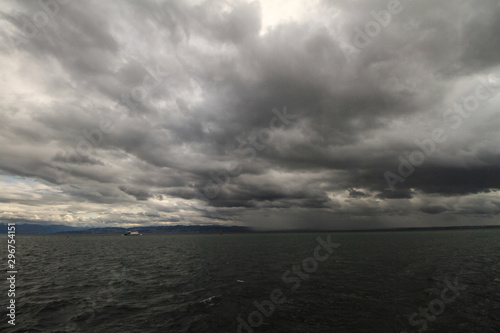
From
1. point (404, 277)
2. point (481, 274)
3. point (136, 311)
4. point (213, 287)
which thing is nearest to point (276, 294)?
point (213, 287)

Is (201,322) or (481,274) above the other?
(201,322)

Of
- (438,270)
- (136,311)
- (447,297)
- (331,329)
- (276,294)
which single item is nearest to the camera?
(331,329)

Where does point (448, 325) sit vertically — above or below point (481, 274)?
above

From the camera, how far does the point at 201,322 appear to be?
2172cm

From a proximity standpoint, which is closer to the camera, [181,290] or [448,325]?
[448,325]

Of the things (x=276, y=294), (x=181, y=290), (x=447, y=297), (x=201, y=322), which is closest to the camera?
(x=201, y=322)

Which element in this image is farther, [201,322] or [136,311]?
[136,311]

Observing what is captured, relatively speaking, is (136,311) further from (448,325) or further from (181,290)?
(448,325)

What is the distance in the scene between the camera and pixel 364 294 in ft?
96.3

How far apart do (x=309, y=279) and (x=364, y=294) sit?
1050cm

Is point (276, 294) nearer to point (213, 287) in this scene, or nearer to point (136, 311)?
point (213, 287)

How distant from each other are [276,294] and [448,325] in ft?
55.5

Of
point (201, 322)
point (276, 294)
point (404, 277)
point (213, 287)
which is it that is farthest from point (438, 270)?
point (201, 322)

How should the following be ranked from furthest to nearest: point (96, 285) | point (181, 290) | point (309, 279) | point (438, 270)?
point (438, 270), point (309, 279), point (96, 285), point (181, 290)
